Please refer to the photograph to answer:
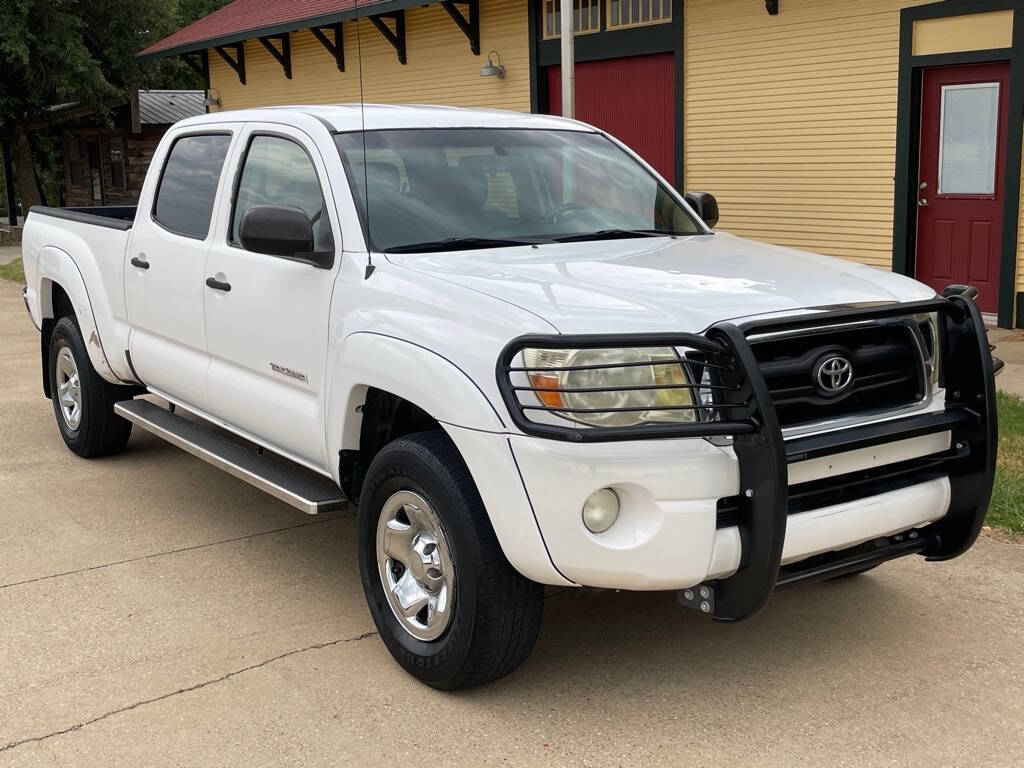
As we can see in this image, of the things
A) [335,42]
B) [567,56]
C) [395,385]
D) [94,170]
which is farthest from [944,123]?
[94,170]

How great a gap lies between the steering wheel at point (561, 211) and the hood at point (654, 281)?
0.26m

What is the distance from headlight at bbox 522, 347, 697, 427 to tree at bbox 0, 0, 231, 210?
24444mm

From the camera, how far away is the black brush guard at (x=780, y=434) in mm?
3246

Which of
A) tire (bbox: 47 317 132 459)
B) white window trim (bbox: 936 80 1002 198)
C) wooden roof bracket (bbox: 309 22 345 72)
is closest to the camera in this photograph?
tire (bbox: 47 317 132 459)

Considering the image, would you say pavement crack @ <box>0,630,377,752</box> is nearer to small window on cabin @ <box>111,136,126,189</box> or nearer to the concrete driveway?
the concrete driveway

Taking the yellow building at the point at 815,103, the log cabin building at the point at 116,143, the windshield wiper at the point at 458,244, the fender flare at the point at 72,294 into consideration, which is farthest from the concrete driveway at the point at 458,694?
the log cabin building at the point at 116,143

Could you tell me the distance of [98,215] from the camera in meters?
7.20

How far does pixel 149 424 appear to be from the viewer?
223 inches

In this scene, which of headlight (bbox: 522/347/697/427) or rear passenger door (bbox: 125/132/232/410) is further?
rear passenger door (bbox: 125/132/232/410)

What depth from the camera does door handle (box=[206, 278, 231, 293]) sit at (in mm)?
4910

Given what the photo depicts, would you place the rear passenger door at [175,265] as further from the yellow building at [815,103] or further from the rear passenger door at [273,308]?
the yellow building at [815,103]

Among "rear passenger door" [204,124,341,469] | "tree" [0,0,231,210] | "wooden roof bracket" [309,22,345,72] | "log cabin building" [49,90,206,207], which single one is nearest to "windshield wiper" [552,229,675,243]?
"rear passenger door" [204,124,341,469]

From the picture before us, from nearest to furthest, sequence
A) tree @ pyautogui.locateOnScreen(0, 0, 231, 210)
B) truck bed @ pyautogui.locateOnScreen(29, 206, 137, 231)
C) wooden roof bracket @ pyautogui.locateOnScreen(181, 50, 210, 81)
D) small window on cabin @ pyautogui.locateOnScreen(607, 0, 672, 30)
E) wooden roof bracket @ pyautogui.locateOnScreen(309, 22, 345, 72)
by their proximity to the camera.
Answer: truck bed @ pyautogui.locateOnScreen(29, 206, 137, 231) < small window on cabin @ pyautogui.locateOnScreen(607, 0, 672, 30) < wooden roof bracket @ pyautogui.locateOnScreen(309, 22, 345, 72) < wooden roof bracket @ pyautogui.locateOnScreen(181, 50, 210, 81) < tree @ pyautogui.locateOnScreen(0, 0, 231, 210)

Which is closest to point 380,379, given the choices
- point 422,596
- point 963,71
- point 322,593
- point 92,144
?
point 422,596
